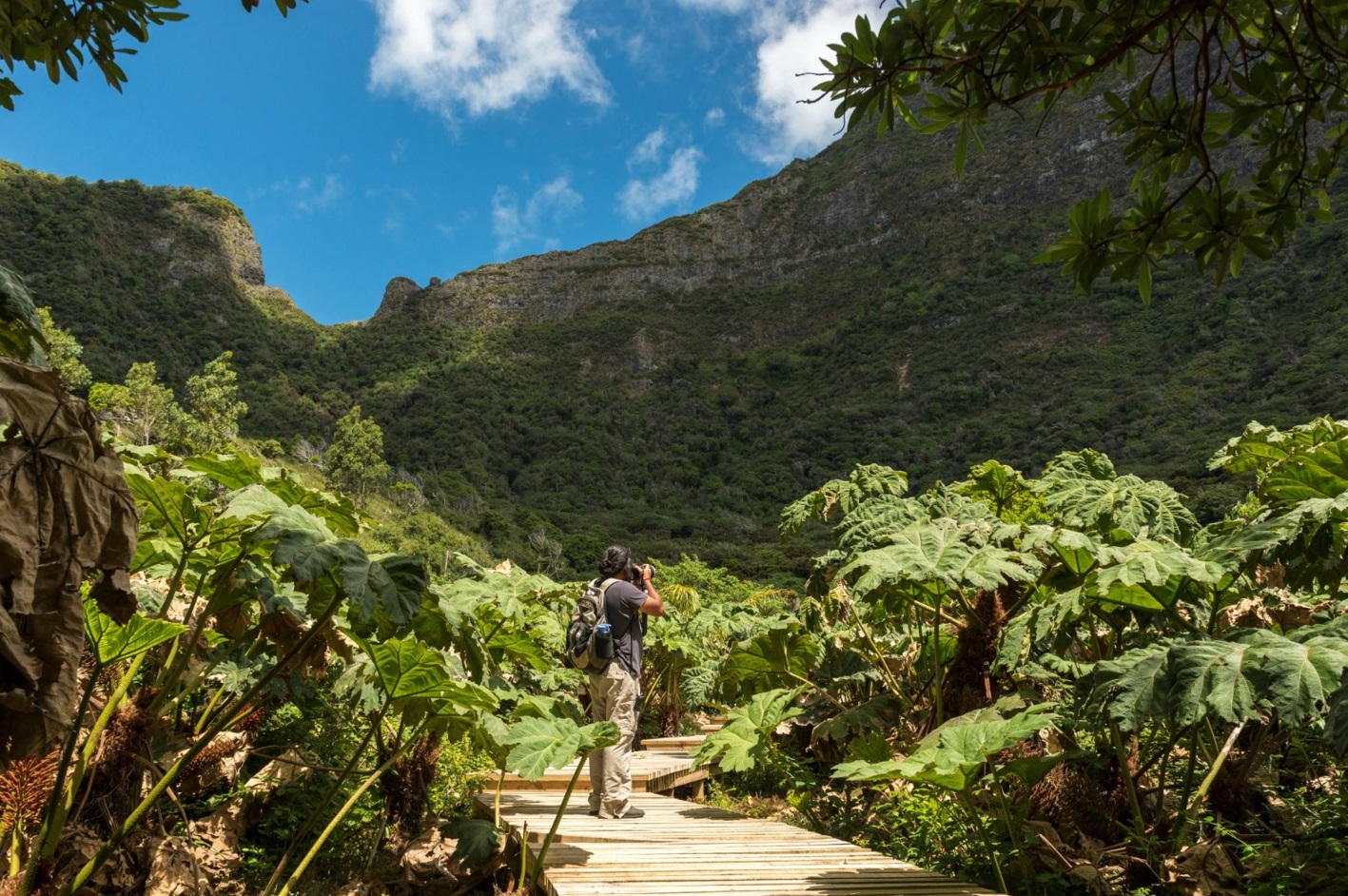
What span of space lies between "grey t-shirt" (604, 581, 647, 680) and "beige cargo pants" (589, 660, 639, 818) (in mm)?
61

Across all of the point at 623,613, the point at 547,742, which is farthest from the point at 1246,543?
the point at 623,613

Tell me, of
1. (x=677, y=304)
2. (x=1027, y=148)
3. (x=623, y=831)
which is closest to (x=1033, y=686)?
(x=623, y=831)

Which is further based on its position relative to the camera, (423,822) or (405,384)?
(405,384)

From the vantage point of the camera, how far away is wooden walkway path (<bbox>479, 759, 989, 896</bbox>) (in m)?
2.83

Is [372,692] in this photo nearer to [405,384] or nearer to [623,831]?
[623,831]

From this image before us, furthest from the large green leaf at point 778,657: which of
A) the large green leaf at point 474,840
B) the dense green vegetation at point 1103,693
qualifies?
the large green leaf at point 474,840

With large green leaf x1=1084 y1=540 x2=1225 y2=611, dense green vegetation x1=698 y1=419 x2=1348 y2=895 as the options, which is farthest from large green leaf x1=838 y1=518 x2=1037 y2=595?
large green leaf x1=1084 y1=540 x2=1225 y2=611

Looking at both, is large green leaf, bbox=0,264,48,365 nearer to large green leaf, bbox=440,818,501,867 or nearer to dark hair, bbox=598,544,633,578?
large green leaf, bbox=440,818,501,867

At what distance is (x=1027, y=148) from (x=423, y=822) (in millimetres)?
92065

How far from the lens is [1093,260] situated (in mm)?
2107

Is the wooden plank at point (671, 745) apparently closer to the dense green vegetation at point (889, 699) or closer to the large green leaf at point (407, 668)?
the dense green vegetation at point (889, 699)

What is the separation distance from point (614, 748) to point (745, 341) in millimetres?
90308

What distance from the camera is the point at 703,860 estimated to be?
3281 mm

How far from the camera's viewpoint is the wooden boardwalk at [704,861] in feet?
9.28
